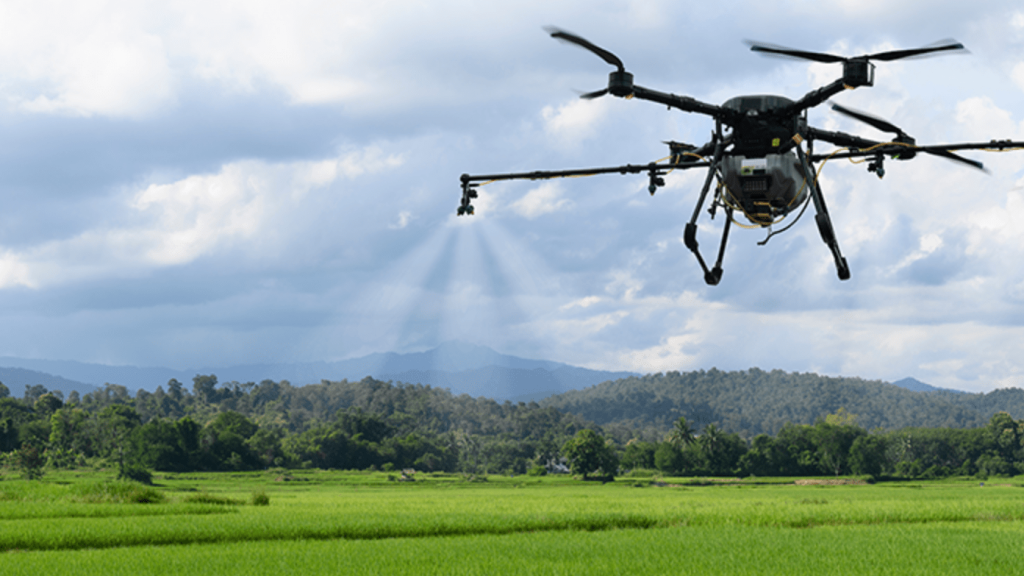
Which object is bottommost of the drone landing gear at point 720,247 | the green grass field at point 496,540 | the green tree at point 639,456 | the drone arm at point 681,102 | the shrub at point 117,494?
the green tree at point 639,456

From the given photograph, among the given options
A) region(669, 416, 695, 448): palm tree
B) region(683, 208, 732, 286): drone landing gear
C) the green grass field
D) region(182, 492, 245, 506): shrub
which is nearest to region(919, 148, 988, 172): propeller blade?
region(683, 208, 732, 286): drone landing gear

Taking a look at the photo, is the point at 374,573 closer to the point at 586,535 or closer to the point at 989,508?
the point at 586,535

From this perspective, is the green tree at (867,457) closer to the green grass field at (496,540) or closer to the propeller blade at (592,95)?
the green grass field at (496,540)

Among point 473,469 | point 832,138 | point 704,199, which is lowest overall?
point 473,469

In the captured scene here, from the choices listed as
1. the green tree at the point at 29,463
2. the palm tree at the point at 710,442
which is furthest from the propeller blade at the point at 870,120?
the green tree at the point at 29,463

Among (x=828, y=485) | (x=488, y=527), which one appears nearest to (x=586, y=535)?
(x=488, y=527)

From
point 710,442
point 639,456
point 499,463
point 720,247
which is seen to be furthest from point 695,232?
point 499,463
